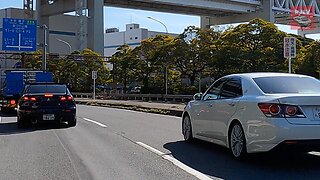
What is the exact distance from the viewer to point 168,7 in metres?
81.1

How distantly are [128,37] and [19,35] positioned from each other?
75.0 metres

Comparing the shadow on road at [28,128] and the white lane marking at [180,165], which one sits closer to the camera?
the white lane marking at [180,165]

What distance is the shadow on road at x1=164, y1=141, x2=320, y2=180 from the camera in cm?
747

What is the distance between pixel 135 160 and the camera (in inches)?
356

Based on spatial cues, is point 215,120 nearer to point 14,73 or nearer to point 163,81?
point 14,73

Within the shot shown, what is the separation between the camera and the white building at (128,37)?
112 meters

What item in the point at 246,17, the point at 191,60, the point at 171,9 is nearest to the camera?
the point at 191,60

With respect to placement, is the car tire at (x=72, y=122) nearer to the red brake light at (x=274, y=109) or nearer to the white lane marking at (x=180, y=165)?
the white lane marking at (x=180, y=165)

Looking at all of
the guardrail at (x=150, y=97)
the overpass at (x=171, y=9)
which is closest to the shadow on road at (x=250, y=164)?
the guardrail at (x=150, y=97)

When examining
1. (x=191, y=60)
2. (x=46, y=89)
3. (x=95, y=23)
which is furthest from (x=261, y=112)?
(x=95, y=23)

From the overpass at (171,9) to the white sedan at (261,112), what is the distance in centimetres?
6080

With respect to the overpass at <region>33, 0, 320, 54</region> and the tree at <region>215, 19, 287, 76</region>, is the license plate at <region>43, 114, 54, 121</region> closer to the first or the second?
the tree at <region>215, 19, 287, 76</region>

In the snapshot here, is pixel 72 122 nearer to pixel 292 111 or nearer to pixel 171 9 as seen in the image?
pixel 292 111

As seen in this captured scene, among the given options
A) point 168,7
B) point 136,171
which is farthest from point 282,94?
point 168,7
